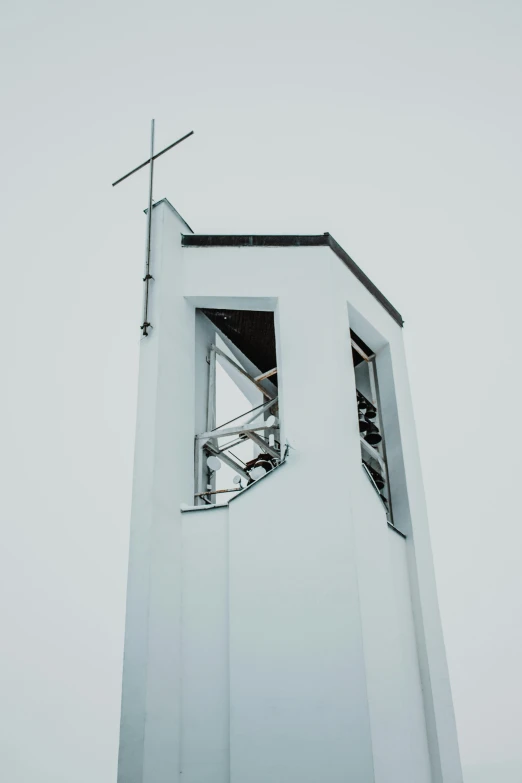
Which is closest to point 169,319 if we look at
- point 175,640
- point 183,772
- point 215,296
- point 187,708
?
point 215,296

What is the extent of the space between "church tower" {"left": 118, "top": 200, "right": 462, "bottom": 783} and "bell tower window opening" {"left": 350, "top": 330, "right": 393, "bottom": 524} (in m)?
0.03

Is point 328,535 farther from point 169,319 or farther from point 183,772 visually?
point 169,319

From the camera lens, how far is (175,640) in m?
7.93

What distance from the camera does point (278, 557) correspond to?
793 centimetres

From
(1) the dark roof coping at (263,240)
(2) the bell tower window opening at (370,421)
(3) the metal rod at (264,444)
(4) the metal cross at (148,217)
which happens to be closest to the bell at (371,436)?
(2) the bell tower window opening at (370,421)

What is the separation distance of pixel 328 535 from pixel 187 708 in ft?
7.36

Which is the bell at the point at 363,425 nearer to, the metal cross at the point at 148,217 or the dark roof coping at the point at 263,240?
the dark roof coping at the point at 263,240

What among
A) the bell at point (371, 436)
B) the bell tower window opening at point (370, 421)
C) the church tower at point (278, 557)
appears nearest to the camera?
the church tower at point (278, 557)

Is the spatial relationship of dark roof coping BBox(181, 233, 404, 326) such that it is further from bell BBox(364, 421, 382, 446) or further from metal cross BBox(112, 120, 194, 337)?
bell BBox(364, 421, 382, 446)

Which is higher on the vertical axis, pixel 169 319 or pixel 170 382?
pixel 169 319

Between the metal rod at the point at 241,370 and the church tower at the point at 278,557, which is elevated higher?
the metal rod at the point at 241,370

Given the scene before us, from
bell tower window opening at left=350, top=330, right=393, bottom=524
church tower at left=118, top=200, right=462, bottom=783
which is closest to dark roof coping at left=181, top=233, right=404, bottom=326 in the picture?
church tower at left=118, top=200, right=462, bottom=783

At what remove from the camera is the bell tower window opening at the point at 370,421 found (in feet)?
34.2

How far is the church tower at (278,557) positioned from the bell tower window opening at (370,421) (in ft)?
0.11
